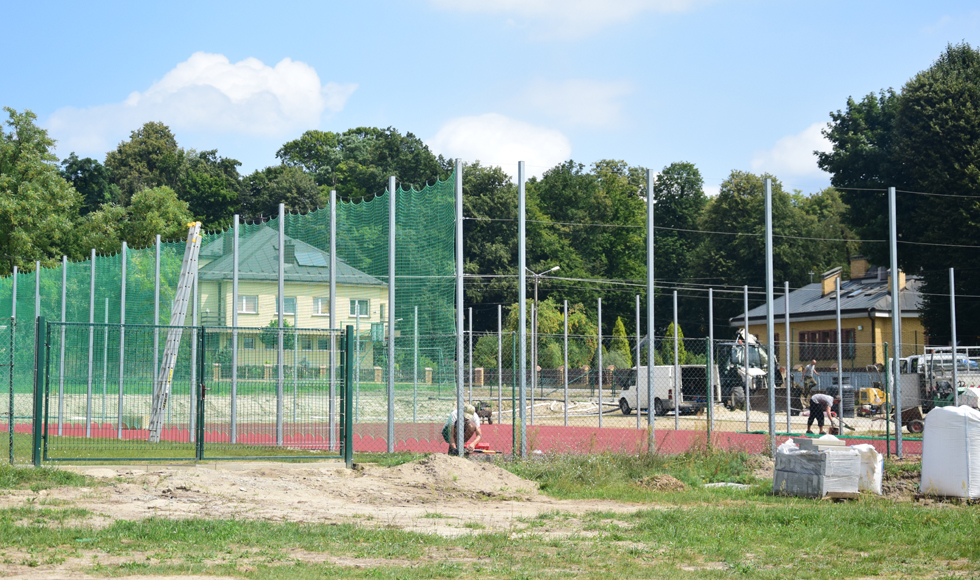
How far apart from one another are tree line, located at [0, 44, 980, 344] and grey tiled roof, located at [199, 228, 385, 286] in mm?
5948

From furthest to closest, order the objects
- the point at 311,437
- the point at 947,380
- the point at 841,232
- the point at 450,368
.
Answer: the point at 841,232 → the point at 947,380 → the point at 450,368 → the point at 311,437

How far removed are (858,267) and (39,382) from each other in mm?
51425

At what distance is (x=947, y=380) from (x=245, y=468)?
20079 millimetres

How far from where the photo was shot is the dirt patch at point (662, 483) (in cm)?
1406

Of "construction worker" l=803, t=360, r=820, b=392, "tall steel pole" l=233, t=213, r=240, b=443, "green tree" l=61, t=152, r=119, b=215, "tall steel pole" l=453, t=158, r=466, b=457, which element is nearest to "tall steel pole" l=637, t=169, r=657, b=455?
"tall steel pole" l=453, t=158, r=466, b=457

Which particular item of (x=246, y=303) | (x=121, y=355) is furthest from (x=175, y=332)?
(x=246, y=303)

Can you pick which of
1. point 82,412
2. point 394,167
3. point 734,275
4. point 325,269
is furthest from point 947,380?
point 394,167

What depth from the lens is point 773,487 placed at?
13758mm

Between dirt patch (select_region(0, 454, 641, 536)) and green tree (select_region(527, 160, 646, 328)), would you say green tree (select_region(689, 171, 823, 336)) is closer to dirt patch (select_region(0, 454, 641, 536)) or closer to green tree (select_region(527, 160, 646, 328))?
green tree (select_region(527, 160, 646, 328))

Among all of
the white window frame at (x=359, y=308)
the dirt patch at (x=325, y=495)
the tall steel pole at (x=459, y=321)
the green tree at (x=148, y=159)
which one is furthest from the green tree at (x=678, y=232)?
the dirt patch at (x=325, y=495)

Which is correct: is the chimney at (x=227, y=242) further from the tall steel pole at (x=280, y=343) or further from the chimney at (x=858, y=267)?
the chimney at (x=858, y=267)

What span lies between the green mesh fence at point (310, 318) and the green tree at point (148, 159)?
60959 millimetres

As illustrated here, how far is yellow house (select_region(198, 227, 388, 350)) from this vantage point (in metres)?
18.3

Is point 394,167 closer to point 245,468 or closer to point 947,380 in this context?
point 947,380
